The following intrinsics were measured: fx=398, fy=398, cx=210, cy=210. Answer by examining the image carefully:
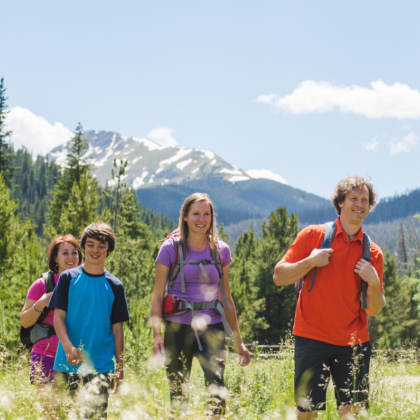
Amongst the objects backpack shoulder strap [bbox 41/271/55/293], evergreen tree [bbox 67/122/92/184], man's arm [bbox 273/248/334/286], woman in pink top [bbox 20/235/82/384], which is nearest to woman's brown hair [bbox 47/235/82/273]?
woman in pink top [bbox 20/235/82/384]

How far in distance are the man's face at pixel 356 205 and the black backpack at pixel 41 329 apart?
2548 millimetres

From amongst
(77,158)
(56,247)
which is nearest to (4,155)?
(77,158)

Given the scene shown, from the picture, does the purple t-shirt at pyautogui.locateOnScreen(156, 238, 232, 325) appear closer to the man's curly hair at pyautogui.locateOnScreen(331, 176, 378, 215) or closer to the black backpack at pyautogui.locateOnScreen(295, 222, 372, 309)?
the black backpack at pyautogui.locateOnScreen(295, 222, 372, 309)

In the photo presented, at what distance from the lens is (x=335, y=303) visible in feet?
9.82

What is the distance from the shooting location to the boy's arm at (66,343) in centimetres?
268

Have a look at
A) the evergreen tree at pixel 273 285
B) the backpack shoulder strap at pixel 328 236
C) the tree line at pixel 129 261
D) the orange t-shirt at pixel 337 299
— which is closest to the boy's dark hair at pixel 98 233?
the orange t-shirt at pixel 337 299

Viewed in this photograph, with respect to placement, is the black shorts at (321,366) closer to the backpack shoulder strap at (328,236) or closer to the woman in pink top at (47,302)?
the backpack shoulder strap at (328,236)

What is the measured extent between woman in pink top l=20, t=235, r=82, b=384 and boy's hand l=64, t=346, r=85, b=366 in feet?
1.57

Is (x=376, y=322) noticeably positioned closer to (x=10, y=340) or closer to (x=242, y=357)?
(x=10, y=340)

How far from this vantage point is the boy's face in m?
3.01

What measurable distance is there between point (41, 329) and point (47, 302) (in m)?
0.26

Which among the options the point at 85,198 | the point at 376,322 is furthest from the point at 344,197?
the point at 376,322

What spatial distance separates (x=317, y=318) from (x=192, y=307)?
960mm

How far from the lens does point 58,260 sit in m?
3.58
